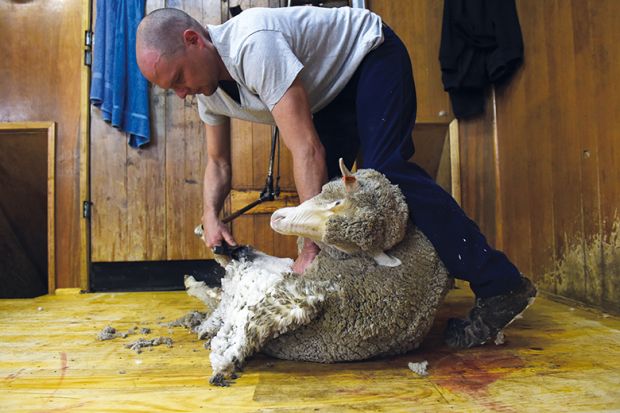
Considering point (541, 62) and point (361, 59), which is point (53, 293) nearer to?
point (361, 59)

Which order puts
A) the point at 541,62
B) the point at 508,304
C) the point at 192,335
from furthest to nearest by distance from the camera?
the point at 541,62, the point at 192,335, the point at 508,304

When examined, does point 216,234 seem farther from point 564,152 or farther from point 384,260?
point 564,152

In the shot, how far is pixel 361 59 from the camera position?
122cm

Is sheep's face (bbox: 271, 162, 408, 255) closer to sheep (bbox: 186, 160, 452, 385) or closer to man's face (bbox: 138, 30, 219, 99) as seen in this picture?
sheep (bbox: 186, 160, 452, 385)

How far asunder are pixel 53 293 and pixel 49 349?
1445 millimetres

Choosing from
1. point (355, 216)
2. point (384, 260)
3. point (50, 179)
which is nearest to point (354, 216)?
point (355, 216)

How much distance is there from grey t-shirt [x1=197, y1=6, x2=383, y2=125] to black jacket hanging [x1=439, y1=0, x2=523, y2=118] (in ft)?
3.24

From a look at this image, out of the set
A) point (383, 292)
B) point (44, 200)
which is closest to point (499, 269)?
point (383, 292)

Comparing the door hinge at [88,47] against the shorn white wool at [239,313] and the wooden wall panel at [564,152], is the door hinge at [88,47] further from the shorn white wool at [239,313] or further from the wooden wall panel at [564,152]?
the wooden wall panel at [564,152]

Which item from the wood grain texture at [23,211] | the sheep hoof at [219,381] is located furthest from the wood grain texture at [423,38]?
the wood grain texture at [23,211]

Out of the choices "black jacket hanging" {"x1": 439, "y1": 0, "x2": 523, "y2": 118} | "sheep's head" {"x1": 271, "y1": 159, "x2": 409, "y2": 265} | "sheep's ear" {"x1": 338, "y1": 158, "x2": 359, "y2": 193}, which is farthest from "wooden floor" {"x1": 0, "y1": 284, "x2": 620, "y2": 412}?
"black jacket hanging" {"x1": 439, "y1": 0, "x2": 523, "y2": 118}

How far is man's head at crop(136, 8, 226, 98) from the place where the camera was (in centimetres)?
119

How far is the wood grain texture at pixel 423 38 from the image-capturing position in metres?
2.31

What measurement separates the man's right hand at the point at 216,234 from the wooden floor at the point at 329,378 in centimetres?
Result: 28
